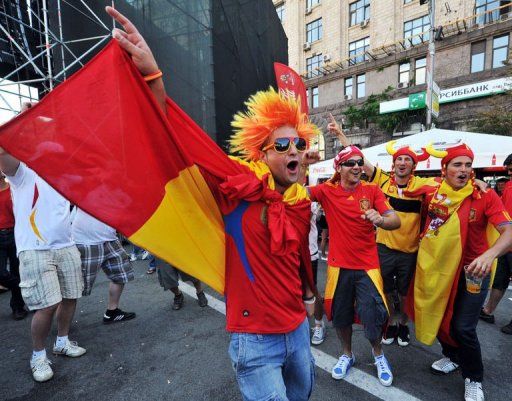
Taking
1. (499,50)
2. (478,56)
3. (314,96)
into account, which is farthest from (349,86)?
(499,50)

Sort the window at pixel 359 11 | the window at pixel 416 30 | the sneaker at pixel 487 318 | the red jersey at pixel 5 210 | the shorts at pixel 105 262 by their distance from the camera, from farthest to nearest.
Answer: the window at pixel 359 11
the window at pixel 416 30
the red jersey at pixel 5 210
the sneaker at pixel 487 318
the shorts at pixel 105 262

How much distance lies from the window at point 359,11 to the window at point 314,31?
2.95 m

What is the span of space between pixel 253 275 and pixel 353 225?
149cm

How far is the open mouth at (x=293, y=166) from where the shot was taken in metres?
1.61

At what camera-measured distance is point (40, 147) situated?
122 cm

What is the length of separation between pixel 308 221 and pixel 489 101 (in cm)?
2142

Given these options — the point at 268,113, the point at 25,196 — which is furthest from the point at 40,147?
the point at 25,196

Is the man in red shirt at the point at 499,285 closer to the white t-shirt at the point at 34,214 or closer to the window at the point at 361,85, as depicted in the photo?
the white t-shirt at the point at 34,214

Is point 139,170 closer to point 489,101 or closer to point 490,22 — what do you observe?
point 489,101

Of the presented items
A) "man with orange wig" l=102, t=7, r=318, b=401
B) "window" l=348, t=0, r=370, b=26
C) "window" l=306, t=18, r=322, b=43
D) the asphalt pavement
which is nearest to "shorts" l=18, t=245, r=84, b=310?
the asphalt pavement

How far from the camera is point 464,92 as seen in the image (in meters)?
18.5

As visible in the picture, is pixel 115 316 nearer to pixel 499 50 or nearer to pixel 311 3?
pixel 499 50

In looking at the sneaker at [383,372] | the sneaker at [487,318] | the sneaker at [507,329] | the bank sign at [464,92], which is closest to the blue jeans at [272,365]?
the sneaker at [383,372]

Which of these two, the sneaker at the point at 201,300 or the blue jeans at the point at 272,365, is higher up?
the blue jeans at the point at 272,365
